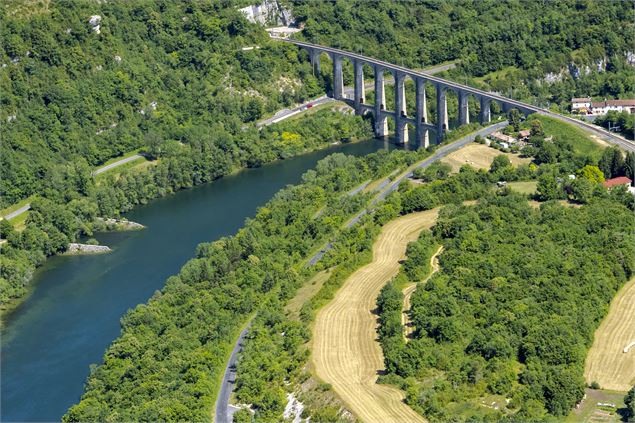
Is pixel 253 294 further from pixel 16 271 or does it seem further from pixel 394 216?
pixel 16 271

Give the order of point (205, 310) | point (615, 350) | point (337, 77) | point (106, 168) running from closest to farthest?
point (615, 350)
point (205, 310)
point (106, 168)
point (337, 77)

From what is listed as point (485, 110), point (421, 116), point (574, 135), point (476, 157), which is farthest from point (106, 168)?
point (574, 135)

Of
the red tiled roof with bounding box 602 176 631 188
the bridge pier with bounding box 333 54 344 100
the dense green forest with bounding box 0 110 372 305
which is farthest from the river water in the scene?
the red tiled roof with bounding box 602 176 631 188

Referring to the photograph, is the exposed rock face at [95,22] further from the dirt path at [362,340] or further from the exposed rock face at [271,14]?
the dirt path at [362,340]

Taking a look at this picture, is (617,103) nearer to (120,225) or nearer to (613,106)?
(613,106)

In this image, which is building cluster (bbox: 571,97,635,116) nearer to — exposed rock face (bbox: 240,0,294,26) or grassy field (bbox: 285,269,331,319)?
exposed rock face (bbox: 240,0,294,26)

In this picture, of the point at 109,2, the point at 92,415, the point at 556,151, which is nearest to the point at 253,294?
the point at 92,415
